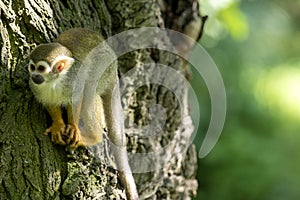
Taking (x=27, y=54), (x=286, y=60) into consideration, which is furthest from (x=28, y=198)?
(x=286, y=60)

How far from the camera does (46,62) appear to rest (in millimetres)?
2236

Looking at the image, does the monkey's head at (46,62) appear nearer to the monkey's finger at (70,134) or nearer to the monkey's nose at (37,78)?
the monkey's nose at (37,78)

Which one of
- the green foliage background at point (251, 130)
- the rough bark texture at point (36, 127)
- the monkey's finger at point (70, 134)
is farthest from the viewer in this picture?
the green foliage background at point (251, 130)

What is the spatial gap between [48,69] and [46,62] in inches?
3.0

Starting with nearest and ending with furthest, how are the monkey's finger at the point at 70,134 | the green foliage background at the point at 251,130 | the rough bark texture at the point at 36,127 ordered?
1. the rough bark texture at the point at 36,127
2. the monkey's finger at the point at 70,134
3. the green foliage background at the point at 251,130

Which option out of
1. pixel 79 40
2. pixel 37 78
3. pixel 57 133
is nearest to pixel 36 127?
pixel 57 133

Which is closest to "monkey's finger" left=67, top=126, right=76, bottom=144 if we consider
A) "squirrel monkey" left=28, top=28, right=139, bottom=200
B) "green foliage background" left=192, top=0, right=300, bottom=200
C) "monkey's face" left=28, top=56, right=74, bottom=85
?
"squirrel monkey" left=28, top=28, right=139, bottom=200

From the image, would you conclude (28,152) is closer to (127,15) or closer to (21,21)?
(21,21)

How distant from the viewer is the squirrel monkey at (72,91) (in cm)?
227

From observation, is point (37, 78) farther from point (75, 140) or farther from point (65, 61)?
point (75, 140)

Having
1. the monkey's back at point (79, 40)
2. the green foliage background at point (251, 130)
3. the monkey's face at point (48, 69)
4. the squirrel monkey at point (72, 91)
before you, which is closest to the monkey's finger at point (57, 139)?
the squirrel monkey at point (72, 91)

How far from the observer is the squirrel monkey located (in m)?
2.27

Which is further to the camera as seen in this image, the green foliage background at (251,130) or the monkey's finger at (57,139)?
the green foliage background at (251,130)

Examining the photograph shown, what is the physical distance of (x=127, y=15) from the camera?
2.95 metres
